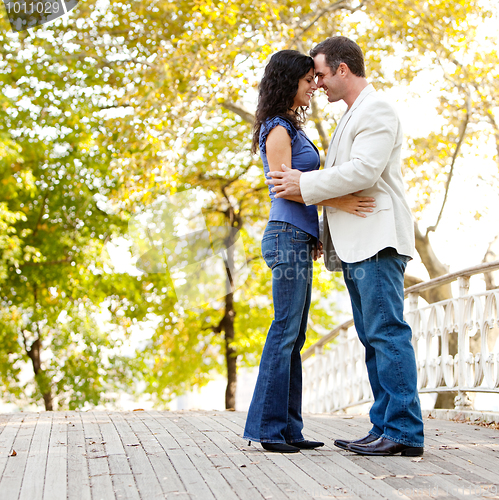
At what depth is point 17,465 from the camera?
2.72 m

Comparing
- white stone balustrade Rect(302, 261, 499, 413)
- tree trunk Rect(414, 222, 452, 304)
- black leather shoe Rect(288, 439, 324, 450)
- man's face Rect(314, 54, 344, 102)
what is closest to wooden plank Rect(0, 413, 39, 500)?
black leather shoe Rect(288, 439, 324, 450)

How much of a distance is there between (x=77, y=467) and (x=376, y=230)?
6.14ft

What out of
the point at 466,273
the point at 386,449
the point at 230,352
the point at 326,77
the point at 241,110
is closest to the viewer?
the point at 386,449

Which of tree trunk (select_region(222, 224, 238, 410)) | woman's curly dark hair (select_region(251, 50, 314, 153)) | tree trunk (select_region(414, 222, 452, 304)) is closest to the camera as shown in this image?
woman's curly dark hair (select_region(251, 50, 314, 153))

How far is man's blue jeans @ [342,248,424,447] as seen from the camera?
2.95 metres

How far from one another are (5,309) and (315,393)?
858 cm

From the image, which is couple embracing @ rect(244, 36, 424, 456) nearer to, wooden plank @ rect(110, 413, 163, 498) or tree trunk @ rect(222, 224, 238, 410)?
wooden plank @ rect(110, 413, 163, 498)

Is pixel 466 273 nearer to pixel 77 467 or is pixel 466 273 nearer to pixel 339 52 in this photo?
pixel 339 52

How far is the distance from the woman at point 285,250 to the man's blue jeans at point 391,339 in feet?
1.00

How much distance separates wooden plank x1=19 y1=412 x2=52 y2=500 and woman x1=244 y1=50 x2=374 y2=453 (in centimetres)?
105

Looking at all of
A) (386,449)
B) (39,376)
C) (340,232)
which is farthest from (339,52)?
(39,376)

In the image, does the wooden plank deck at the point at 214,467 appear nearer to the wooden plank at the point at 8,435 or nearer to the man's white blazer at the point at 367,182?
the wooden plank at the point at 8,435

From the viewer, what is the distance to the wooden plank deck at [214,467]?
7.40ft

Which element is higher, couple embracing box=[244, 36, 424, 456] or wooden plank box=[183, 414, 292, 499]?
couple embracing box=[244, 36, 424, 456]
